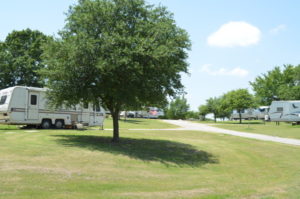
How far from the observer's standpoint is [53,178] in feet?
28.1

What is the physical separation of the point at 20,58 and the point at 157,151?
2993 centimetres

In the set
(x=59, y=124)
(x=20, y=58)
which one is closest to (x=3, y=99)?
(x=59, y=124)

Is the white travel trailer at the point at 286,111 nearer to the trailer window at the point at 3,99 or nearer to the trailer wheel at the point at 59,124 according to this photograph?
the trailer wheel at the point at 59,124

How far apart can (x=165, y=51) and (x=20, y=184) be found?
8.28 metres

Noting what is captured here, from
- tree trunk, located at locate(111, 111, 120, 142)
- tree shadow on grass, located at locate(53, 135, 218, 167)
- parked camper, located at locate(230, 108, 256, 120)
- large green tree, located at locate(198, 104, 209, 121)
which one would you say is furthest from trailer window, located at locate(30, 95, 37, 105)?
large green tree, located at locate(198, 104, 209, 121)

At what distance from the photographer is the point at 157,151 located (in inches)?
597

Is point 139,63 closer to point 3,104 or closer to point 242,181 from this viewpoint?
point 242,181

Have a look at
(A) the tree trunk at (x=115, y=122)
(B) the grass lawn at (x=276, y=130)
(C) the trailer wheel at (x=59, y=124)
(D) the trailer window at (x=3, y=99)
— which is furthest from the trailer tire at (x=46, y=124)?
(B) the grass lawn at (x=276, y=130)

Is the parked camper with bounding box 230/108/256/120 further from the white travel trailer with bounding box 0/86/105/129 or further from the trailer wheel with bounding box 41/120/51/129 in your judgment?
the trailer wheel with bounding box 41/120/51/129

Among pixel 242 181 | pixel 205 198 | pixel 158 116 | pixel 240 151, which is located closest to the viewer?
pixel 205 198

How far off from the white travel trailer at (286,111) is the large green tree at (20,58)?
2904cm

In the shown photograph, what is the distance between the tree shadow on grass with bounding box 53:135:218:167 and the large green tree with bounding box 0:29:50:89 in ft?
83.3

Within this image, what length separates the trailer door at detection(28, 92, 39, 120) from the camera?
71.9 feet

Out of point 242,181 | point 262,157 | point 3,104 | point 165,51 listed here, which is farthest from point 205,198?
point 3,104
